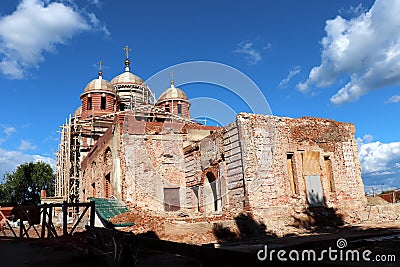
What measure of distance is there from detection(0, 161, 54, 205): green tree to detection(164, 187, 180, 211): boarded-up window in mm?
35942

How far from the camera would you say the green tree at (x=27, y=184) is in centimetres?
4853

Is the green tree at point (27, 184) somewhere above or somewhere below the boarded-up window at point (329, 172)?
above

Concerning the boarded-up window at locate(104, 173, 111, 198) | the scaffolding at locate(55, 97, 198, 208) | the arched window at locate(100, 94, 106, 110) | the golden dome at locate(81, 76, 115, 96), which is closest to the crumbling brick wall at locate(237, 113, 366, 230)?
the boarded-up window at locate(104, 173, 111, 198)

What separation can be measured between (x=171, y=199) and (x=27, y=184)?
38.3 m

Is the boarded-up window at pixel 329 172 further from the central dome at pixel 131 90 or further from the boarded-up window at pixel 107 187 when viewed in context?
the central dome at pixel 131 90

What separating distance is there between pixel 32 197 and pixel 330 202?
45.9 metres

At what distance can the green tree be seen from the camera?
48531 mm

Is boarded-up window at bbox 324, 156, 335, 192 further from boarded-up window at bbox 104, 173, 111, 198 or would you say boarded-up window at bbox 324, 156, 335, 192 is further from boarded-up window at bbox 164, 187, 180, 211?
boarded-up window at bbox 104, 173, 111, 198

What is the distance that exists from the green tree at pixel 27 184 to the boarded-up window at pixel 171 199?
35942 mm

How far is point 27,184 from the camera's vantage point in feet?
A: 163

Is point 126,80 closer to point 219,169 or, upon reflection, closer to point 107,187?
point 107,187

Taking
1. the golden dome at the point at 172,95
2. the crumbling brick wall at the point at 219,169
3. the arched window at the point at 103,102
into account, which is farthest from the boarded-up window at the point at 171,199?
the golden dome at the point at 172,95

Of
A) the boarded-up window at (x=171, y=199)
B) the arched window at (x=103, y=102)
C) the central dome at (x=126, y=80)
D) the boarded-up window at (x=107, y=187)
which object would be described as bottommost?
the boarded-up window at (x=171, y=199)

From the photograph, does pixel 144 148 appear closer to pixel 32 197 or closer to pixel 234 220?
pixel 234 220
